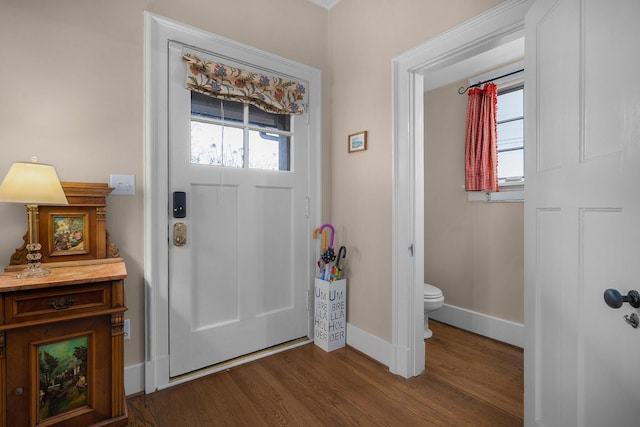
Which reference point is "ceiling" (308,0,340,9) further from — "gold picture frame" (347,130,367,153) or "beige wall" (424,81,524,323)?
"beige wall" (424,81,524,323)

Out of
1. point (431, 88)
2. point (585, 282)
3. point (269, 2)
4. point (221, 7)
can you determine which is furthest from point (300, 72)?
A: point (585, 282)

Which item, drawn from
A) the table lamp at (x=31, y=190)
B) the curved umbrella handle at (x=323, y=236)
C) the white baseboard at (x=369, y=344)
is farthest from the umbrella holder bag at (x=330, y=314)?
the table lamp at (x=31, y=190)

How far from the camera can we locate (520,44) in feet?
8.06

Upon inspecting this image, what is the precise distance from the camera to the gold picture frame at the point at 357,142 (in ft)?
7.89

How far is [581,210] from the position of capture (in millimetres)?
1036

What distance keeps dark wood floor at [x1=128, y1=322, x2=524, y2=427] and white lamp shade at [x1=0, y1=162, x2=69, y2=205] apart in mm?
1206

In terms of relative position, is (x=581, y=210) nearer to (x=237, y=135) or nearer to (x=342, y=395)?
(x=342, y=395)

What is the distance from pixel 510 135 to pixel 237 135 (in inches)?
92.6

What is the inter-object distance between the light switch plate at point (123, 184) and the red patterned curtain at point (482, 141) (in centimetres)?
273

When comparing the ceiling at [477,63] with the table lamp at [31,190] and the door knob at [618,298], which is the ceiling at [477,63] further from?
the table lamp at [31,190]

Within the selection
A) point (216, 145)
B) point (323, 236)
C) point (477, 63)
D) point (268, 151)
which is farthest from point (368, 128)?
point (477, 63)

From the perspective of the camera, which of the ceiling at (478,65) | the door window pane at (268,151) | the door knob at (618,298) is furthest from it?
the ceiling at (478,65)

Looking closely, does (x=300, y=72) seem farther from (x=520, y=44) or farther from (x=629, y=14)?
(x=629, y=14)

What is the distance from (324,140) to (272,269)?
1.17 meters
